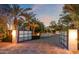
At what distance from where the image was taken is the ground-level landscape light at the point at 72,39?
325 cm

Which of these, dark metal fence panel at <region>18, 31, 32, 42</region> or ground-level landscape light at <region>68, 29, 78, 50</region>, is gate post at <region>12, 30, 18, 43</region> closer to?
dark metal fence panel at <region>18, 31, 32, 42</region>

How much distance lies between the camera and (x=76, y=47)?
3246mm

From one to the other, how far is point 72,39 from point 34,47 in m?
0.63

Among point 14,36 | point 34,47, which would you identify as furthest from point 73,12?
point 14,36

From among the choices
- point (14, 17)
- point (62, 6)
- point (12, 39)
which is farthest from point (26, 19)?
point (62, 6)

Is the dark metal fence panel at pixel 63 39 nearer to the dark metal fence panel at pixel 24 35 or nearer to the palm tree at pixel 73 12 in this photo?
the palm tree at pixel 73 12

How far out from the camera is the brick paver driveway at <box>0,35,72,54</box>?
3.29m

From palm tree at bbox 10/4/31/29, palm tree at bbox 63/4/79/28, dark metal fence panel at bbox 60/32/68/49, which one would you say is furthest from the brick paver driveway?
palm tree at bbox 63/4/79/28

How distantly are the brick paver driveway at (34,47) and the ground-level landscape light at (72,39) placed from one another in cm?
17

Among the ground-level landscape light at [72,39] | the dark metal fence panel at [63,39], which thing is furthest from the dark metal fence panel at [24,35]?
the ground-level landscape light at [72,39]

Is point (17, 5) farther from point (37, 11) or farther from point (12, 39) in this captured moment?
point (12, 39)

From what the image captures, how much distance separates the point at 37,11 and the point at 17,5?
1.11 ft

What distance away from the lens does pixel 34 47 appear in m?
3.30

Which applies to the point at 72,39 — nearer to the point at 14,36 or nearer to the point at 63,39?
the point at 63,39
